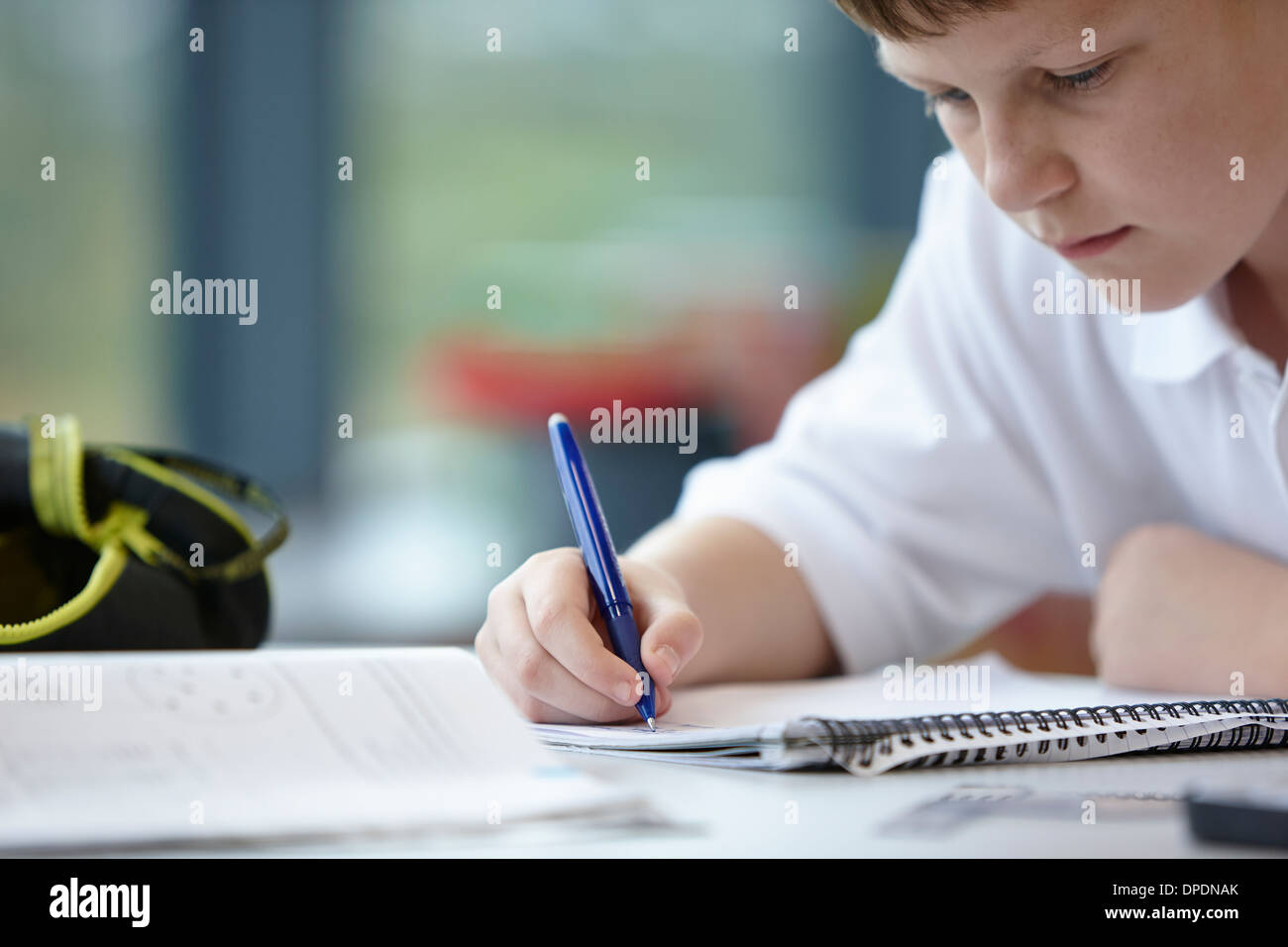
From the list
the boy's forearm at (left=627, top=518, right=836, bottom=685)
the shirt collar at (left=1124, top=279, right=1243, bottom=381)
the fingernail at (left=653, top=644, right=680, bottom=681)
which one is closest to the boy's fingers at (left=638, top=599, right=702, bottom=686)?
the fingernail at (left=653, top=644, right=680, bottom=681)

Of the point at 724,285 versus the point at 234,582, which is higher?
the point at 724,285

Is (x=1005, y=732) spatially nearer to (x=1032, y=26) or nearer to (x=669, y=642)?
(x=669, y=642)

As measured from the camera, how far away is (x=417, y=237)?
101 inches

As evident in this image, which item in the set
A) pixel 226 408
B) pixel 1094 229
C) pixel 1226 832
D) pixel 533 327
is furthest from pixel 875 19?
pixel 226 408

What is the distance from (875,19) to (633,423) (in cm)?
209

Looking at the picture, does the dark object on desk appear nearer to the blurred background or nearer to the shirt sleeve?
the shirt sleeve

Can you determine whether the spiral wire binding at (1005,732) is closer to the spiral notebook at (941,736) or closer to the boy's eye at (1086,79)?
the spiral notebook at (941,736)

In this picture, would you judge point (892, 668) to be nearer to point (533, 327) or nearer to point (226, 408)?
point (533, 327)

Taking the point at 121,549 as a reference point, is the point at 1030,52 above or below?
above

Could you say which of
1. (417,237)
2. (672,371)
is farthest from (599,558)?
(417,237)

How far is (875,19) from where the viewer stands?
1.67ft

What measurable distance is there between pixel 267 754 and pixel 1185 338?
0.56 m

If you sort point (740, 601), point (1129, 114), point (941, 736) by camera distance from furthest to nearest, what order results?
1. point (740, 601)
2. point (1129, 114)
3. point (941, 736)

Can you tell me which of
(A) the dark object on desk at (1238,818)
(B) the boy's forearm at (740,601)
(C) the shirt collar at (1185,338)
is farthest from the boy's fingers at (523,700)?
(C) the shirt collar at (1185,338)
